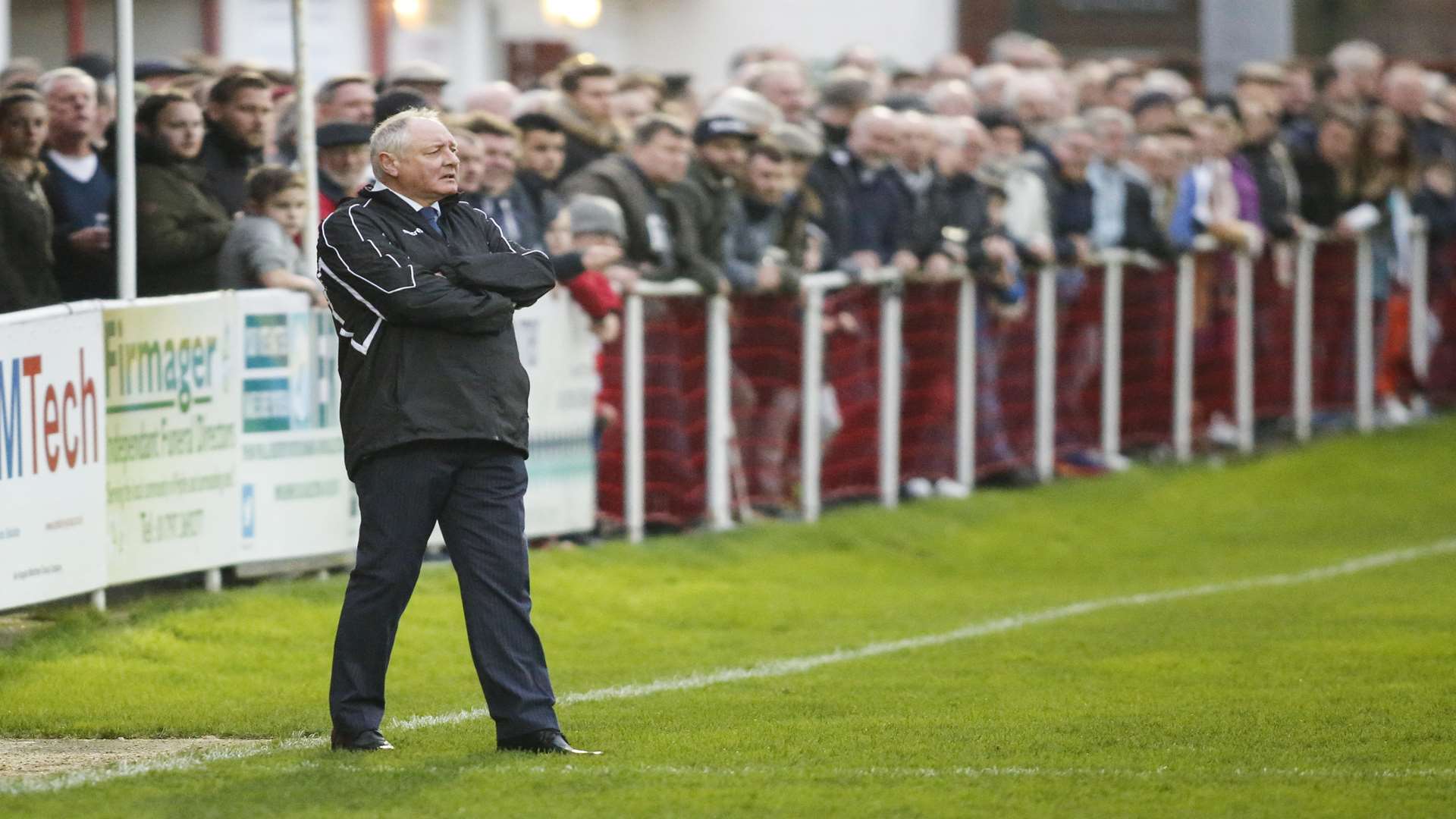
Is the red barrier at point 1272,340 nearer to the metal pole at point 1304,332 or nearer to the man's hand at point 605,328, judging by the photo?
the metal pole at point 1304,332

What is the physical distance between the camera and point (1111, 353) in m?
20.5

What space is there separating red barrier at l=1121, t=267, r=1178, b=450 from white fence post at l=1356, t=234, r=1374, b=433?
2571 millimetres

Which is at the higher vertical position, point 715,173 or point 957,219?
point 715,173

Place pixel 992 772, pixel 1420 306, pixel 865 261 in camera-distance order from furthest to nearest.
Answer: pixel 1420 306 < pixel 865 261 < pixel 992 772

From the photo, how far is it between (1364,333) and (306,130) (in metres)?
12.1

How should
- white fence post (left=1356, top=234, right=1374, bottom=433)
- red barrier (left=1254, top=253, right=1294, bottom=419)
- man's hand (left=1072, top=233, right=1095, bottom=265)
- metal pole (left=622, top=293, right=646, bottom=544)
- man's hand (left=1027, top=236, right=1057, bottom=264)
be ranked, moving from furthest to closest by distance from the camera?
1. white fence post (left=1356, top=234, right=1374, bottom=433)
2. red barrier (left=1254, top=253, right=1294, bottom=419)
3. man's hand (left=1072, top=233, right=1095, bottom=265)
4. man's hand (left=1027, top=236, right=1057, bottom=264)
5. metal pole (left=622, top=293, right=646, bottom=544)

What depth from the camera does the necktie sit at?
9.29m

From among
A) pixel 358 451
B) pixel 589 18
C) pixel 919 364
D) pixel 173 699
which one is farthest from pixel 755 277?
pixel 589 18

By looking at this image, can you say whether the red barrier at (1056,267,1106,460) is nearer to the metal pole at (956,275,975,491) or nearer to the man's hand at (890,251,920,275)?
the metal pole at (956,275,975,491)

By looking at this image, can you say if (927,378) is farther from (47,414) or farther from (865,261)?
(47,414)

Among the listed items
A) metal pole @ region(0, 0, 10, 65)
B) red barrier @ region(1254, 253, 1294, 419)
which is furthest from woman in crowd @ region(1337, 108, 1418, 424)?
metal pole @ region(0, 0, 10, 65)

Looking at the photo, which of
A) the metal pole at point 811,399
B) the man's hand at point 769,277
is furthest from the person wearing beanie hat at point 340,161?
the metal pole at point 811,399

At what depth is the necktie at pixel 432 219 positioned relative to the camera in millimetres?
9289

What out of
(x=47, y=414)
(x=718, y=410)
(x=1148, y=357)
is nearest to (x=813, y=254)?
(x=718, y=410)
